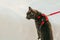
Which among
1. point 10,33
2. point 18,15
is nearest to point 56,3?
point 18,15

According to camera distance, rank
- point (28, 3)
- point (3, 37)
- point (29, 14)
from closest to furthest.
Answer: point (29, 14) < point (3, 37) < point (28, 3)

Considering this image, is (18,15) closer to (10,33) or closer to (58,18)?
(10,33)

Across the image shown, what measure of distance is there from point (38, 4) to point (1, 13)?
0.89 feet

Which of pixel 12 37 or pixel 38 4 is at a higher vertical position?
pixel 38 4

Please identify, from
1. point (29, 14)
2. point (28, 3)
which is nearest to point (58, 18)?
point (28, 3)

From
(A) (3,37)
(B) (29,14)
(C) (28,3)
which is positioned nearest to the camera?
(B) (29,14)

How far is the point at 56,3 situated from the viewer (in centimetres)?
111

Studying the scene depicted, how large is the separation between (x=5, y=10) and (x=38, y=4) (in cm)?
24

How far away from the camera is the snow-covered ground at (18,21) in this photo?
93 cm

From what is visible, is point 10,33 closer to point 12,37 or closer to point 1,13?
point 12,37

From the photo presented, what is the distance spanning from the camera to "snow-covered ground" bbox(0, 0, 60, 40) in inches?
36.7

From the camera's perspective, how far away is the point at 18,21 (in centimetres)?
99

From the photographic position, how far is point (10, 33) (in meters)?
0.93

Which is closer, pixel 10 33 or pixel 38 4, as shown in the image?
pixel 10 33
